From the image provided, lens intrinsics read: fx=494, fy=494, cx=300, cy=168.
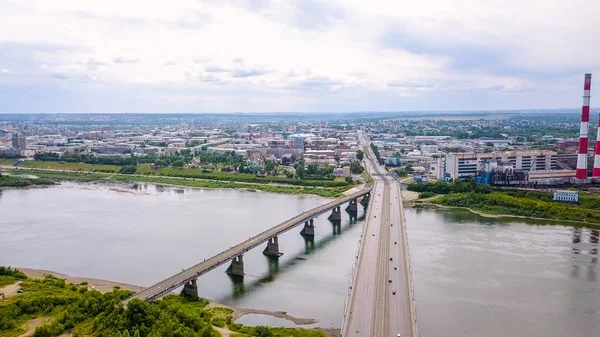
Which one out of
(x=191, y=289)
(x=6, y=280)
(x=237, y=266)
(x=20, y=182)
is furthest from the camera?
(x=20, y=182)

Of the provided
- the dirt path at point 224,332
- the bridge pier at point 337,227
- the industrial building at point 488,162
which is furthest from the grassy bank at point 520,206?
the dirt path at point 224,332

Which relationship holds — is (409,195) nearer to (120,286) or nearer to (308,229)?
(308,229)

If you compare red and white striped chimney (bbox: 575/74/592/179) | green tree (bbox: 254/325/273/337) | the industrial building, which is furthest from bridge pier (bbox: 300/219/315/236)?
red and white striped chimney (bbox: 575/74/592/179)

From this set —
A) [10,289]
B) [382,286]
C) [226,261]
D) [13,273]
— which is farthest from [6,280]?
[382,286]

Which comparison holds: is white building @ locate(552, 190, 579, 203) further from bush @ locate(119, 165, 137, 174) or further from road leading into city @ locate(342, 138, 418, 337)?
bush @ locate(119, 165, 137, 174)

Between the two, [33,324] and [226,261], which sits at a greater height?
[226,261]
